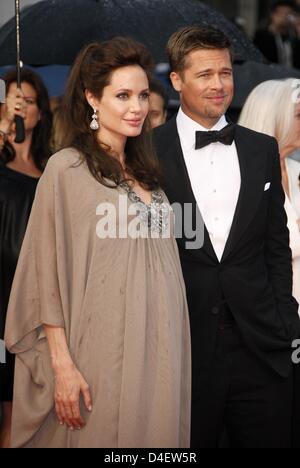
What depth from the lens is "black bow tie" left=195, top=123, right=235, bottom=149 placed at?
4195 millimetres

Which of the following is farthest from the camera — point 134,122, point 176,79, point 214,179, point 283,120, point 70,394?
point 283,120

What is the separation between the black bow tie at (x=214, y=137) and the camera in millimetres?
4195

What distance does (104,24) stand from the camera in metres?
6.13

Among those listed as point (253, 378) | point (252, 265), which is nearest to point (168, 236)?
point (252, 265)

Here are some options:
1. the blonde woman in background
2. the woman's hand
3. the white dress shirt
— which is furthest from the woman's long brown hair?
the blonde woman in background

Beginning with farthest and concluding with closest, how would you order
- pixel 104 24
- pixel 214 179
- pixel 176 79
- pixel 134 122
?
pixel 104 24
pixel 176 79
pixel 214 179
pixel 134 122

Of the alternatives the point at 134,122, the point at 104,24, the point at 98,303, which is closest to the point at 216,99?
the point at 134,122

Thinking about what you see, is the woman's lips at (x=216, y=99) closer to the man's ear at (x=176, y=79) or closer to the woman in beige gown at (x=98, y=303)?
the man's ear at (x=176, y=79)

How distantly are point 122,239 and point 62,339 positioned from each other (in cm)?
44

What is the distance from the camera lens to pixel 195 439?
13.6ft

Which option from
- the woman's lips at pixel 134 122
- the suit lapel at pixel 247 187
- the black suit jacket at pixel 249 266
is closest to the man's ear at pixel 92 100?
the woman's lips at pixel 134 122

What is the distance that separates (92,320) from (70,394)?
28 centimetres

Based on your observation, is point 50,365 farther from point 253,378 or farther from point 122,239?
point 253,378

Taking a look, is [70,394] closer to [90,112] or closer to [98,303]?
[98,303]
